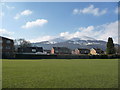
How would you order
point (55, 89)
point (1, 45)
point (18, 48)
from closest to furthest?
point (55, 89) → point (1, 45) → point (18, 48)

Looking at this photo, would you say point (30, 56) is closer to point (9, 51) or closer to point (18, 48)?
point (9, 51)

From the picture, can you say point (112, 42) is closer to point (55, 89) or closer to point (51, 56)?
point (51, 56)

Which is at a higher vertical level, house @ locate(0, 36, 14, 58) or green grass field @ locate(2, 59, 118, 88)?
house @ locate(0, 36, 14, 58)

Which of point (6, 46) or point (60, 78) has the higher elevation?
point (6, 46)

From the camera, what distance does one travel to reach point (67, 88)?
7.41 meters

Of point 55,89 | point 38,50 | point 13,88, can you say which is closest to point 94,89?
point 55,89

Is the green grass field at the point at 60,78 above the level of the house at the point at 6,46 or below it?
below

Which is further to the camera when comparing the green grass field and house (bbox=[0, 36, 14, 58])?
house (bbox=[0, 36, 14, 58])

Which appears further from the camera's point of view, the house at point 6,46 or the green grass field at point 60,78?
the house at point 6,46


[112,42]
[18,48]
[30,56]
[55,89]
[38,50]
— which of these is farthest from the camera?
[38,50]

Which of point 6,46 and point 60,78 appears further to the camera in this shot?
point 6,46

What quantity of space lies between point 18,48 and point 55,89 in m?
77.2

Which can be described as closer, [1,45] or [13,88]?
[13,88]

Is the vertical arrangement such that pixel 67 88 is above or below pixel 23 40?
below
